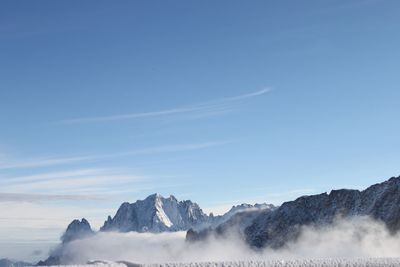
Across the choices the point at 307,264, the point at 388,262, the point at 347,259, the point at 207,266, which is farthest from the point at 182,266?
the point at 388,262

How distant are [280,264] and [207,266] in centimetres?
429

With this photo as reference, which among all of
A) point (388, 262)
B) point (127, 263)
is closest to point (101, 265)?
point (127, 263)

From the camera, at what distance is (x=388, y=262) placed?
36.8 meters

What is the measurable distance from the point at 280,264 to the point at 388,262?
6791 mm

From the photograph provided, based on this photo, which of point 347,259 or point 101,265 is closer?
point 101,265

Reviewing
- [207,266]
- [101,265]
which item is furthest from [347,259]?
[101,265]

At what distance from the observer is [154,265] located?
115ft

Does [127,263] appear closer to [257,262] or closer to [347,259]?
[257,262]

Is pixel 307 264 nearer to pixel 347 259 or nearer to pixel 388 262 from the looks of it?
pixel 347 259

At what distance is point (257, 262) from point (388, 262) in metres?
8.05

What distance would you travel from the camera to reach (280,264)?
35.4 metres

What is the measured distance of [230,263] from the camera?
35.1m

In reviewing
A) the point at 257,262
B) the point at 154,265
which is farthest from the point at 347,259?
the point at 154,265

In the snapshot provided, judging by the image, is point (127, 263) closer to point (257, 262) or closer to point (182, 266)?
point (182, 266)
